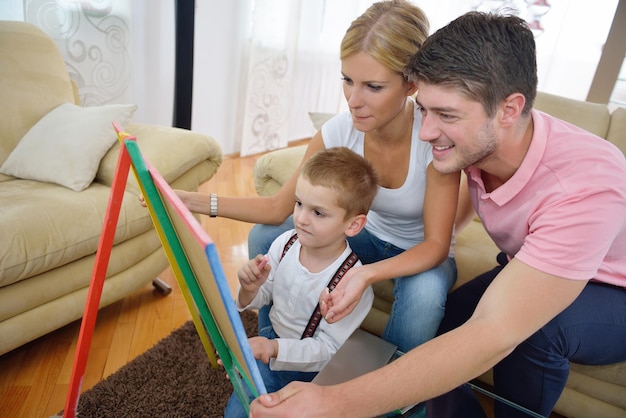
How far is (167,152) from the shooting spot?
1.68 m

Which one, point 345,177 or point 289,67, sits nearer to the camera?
point 345,177

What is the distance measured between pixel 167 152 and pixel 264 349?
97 centimetres

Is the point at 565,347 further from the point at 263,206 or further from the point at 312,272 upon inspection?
the point at 263,206

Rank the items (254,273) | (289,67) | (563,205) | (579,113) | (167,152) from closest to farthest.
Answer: (563,205), (254,273), (167,152), (579,113), (289,67)

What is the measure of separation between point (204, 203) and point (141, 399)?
62cm

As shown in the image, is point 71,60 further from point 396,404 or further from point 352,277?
point 396,404

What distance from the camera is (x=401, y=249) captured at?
4.56ft

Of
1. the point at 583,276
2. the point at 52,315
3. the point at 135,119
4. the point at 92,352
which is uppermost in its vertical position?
the point at 583,276

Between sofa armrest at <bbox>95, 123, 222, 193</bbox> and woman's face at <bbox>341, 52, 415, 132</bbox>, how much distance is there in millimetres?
757

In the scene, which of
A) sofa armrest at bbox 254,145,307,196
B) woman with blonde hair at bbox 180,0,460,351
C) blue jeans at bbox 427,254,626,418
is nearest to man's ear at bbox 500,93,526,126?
woman with blonde hair at bbox 180,0,460,351

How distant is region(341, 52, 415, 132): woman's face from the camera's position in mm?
1127

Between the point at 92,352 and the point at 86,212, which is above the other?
the point at 86,212

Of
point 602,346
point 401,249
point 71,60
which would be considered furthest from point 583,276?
point 71,60

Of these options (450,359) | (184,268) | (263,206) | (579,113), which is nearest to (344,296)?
(450,359)
